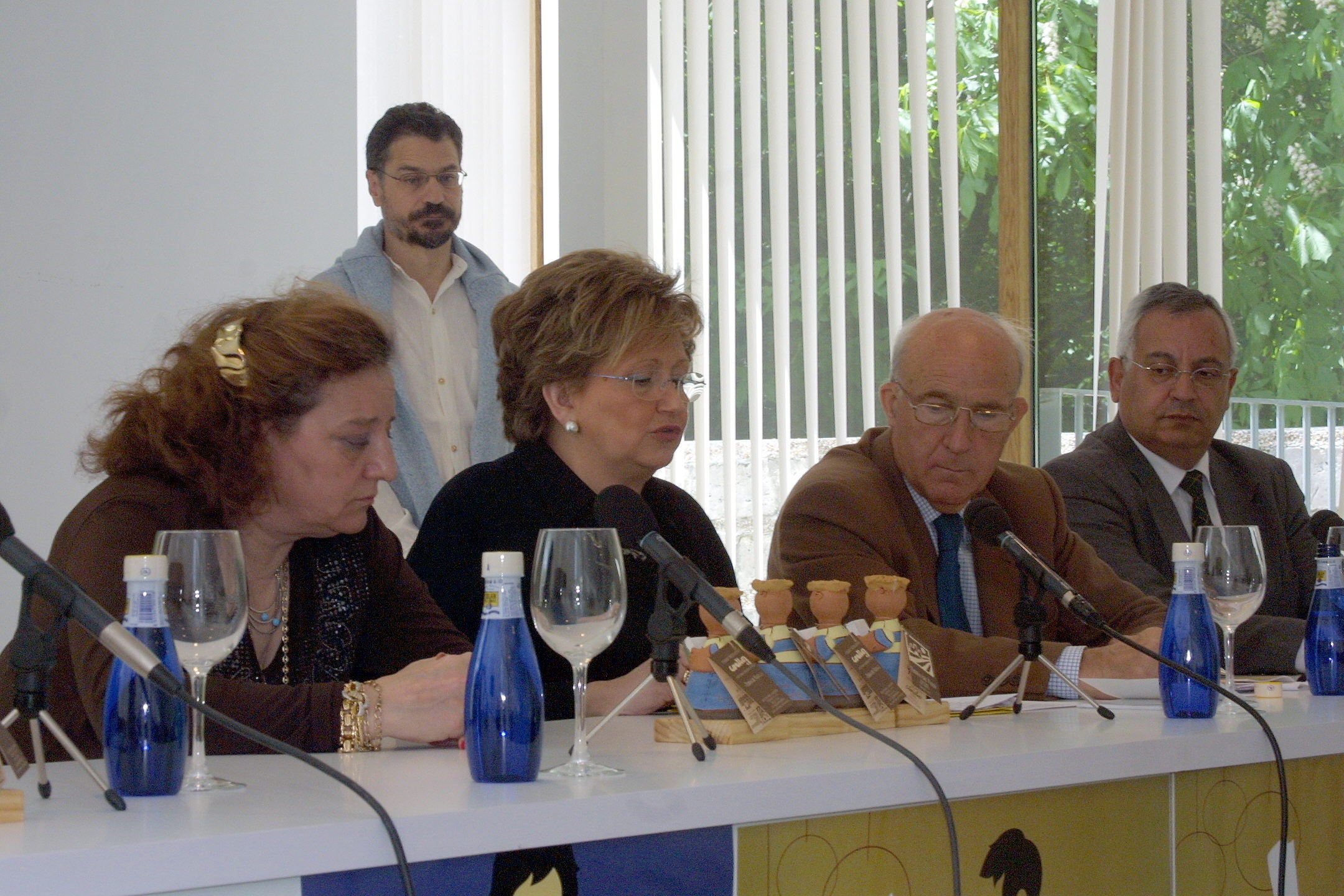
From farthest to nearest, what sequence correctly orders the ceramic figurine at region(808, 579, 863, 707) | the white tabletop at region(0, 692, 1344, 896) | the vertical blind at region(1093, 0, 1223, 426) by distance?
1. the vertical blind at region(1093, 0, 1223, 426)
2. the ceramic figurine at region(808, 579, 863, 707)
3. the white tabletop at region(0, 692, 1344, 896)

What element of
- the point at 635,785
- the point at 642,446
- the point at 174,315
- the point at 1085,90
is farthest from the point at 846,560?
the point at 1085,90

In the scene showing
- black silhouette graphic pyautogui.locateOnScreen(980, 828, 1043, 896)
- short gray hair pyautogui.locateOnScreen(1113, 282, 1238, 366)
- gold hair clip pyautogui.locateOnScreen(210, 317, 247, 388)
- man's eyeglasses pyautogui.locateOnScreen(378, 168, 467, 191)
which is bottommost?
black silhouette graphic pyautogui.locateOnScreen(980, 828, 1043, 896)

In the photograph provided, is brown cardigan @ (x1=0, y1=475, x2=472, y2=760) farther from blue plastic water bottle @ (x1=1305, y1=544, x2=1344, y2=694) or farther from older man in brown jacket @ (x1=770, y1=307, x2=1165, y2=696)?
blue plastic water bottle @ (x1=1305, y1=544, x2=1344, y2=694)

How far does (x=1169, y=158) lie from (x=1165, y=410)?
1.38 metres

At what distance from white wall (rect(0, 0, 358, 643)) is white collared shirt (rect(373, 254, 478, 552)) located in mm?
504

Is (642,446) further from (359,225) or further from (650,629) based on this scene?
(359,225)

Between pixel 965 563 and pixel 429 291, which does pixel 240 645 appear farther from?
pixel 429 291

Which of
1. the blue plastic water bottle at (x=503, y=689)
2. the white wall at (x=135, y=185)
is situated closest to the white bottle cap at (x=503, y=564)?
the blue plastic water bottle at (x=503, y=689)

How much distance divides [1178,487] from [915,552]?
3.07ft

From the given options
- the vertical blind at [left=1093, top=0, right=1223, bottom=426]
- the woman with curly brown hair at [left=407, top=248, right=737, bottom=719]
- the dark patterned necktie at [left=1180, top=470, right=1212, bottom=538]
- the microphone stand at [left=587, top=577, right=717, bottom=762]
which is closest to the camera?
the microphone stand at [left=587, top=577, right=717, bottom=762]

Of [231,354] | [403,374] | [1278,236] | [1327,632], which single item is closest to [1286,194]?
[1278,236]

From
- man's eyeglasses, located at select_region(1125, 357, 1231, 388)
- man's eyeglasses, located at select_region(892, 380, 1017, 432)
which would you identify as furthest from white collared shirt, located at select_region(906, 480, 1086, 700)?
man's eyeglasses, located at select_region(1125, 357, 1231, 388)

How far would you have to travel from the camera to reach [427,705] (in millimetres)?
1452

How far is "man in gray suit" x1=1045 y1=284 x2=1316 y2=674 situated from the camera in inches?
113
